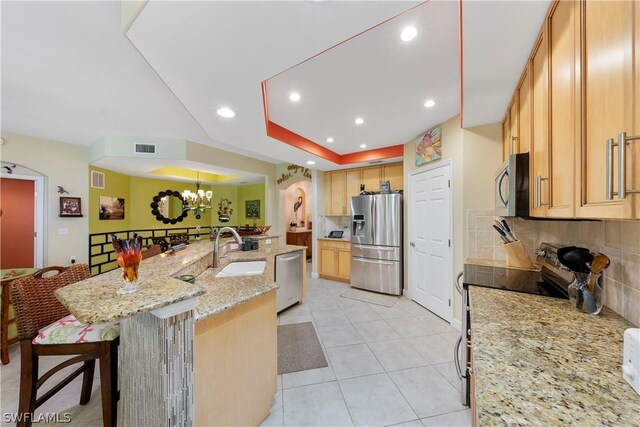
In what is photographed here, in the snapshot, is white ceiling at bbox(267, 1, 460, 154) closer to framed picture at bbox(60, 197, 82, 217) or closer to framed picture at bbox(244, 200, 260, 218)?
framed picture at bbox(60, 197, 82, 217)

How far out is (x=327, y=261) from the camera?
186 inches

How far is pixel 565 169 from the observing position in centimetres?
93

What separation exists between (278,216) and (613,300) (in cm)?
490

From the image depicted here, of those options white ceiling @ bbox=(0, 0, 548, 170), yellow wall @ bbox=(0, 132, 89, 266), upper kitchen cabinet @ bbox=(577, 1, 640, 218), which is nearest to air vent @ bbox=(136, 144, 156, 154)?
white ceiling @ bbox=(0, 0, 548, 170)

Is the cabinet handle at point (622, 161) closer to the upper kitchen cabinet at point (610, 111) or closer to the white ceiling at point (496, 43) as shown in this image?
the upper kitchen cabinet at point (610, 111)

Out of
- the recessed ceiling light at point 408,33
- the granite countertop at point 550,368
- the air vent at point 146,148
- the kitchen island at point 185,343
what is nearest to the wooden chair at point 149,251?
the kitchen island at point 185,343

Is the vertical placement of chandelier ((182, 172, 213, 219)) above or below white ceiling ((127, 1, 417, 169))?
below

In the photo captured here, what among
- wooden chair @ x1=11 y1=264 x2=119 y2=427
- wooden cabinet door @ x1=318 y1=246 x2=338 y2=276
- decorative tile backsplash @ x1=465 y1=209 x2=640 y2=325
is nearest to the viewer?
decorative tile backsplash @ x1=465 y1=209 x2=640 y2=325

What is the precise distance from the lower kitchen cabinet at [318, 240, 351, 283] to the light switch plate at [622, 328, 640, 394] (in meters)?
3.81

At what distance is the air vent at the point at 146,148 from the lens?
3.49 m

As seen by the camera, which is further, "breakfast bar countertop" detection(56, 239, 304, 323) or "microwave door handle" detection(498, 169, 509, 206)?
"microwave door handle" detection(498, 169, 509, 206)

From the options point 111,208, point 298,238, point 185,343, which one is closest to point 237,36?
point 185,343

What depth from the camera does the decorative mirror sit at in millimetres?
5883

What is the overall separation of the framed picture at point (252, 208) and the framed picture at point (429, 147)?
5.27 m
